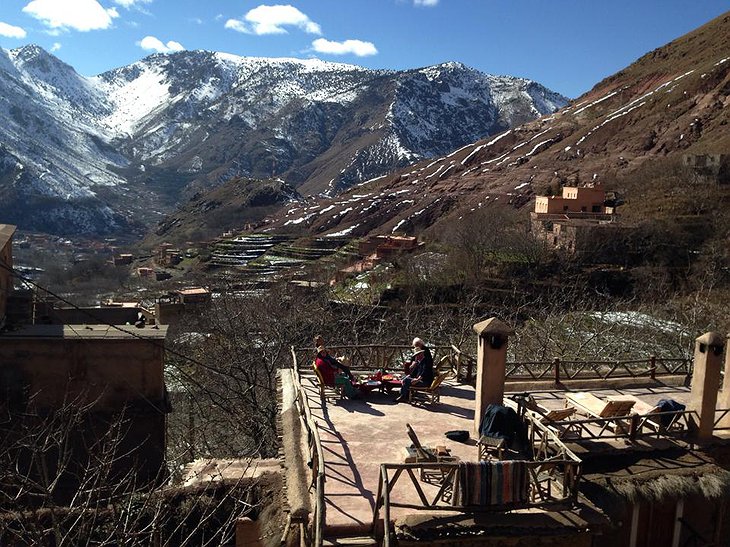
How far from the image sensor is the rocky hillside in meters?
68.8

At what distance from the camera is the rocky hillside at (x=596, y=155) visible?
68750mm

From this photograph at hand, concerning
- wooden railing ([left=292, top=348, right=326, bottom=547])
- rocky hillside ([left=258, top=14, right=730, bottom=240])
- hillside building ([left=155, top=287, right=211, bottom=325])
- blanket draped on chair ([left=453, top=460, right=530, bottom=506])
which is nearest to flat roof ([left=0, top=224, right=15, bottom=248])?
wooden railing ([left=292, top=348, right=326, bottom=547])

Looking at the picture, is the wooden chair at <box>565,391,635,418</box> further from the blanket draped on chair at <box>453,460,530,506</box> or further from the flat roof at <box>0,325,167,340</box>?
the flat roof at <box>0,325,167,340</box>

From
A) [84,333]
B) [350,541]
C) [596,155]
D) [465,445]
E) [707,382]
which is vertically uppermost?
[596,155]

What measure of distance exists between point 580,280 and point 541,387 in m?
29.5

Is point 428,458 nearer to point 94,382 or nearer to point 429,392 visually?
point 429,392

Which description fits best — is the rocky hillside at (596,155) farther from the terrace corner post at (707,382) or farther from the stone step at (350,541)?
the stone step at (350,541)

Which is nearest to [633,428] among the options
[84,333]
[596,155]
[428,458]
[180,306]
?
[428,458]

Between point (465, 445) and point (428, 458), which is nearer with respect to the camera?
point (428, 458)

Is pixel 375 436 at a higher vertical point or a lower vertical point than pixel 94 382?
higher

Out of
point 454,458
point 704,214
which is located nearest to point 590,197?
point 704,214

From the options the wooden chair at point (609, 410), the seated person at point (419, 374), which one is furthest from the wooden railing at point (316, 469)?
the wooden chair at point (609, 410)

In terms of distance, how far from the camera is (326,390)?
1248 cm

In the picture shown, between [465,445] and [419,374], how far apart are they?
2269 millimetres
